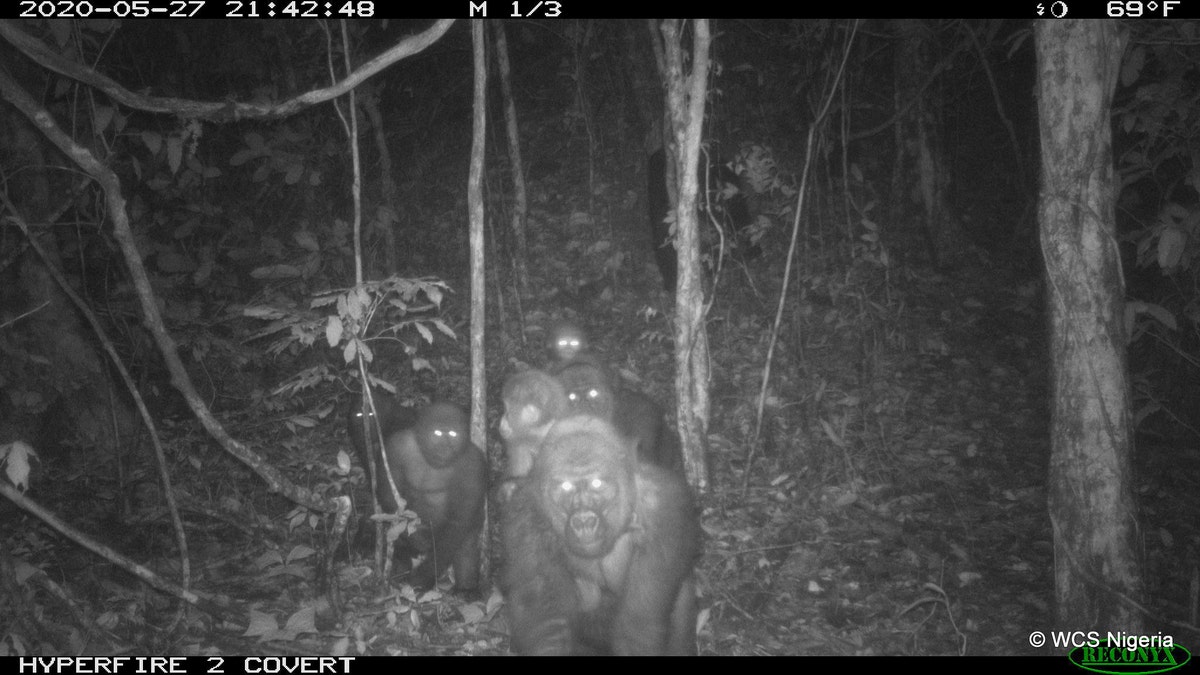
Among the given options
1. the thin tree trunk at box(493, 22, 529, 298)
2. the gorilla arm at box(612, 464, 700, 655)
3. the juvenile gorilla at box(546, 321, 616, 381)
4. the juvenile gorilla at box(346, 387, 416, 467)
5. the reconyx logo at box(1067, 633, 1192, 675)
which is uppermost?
the thin tree trunk at box(493, 22, 529, 298)

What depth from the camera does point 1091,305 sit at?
11.9 ft

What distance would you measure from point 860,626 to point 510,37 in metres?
11.6

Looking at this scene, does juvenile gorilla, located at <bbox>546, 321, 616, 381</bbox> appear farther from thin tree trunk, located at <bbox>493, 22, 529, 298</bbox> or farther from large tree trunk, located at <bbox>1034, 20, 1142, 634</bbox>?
large tree trunk, located at <bbox>1034, 20, 1142, 634</bbox>

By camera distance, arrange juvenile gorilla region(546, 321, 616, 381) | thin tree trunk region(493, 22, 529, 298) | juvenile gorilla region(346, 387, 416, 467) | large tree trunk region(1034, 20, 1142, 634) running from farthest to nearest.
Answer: thin tree trunk region(493, 22, 529, 298) → juvenile gorilla region(546, 321, 616, 381) → juvenile gorilla region(346, 387, 416, 467) → large tree trunk region(1034, 20, 1142, 634)

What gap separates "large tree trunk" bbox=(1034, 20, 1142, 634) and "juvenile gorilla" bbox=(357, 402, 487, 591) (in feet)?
9.76

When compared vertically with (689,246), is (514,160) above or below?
above

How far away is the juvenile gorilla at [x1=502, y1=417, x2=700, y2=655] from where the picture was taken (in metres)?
3.60

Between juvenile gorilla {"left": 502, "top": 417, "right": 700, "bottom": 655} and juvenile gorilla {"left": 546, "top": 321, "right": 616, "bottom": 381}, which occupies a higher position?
juvenile gorilla {"left": 546, "top": 321, "right": 616, "bottom": 381}

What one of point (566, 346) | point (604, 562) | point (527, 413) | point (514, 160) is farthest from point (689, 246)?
point (514, 160)

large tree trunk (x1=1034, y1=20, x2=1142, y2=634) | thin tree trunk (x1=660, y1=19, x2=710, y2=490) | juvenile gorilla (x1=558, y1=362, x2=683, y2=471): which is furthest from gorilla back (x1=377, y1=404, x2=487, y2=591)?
large tree trunk (x1=1034, y1=20, x2=1142, y2=634)

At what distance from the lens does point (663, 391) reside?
7.95 meters

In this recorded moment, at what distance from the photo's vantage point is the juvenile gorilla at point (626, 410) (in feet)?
18.0

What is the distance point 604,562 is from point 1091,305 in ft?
7.74

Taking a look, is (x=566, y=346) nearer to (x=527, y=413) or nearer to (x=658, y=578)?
(x=527, y=413)
